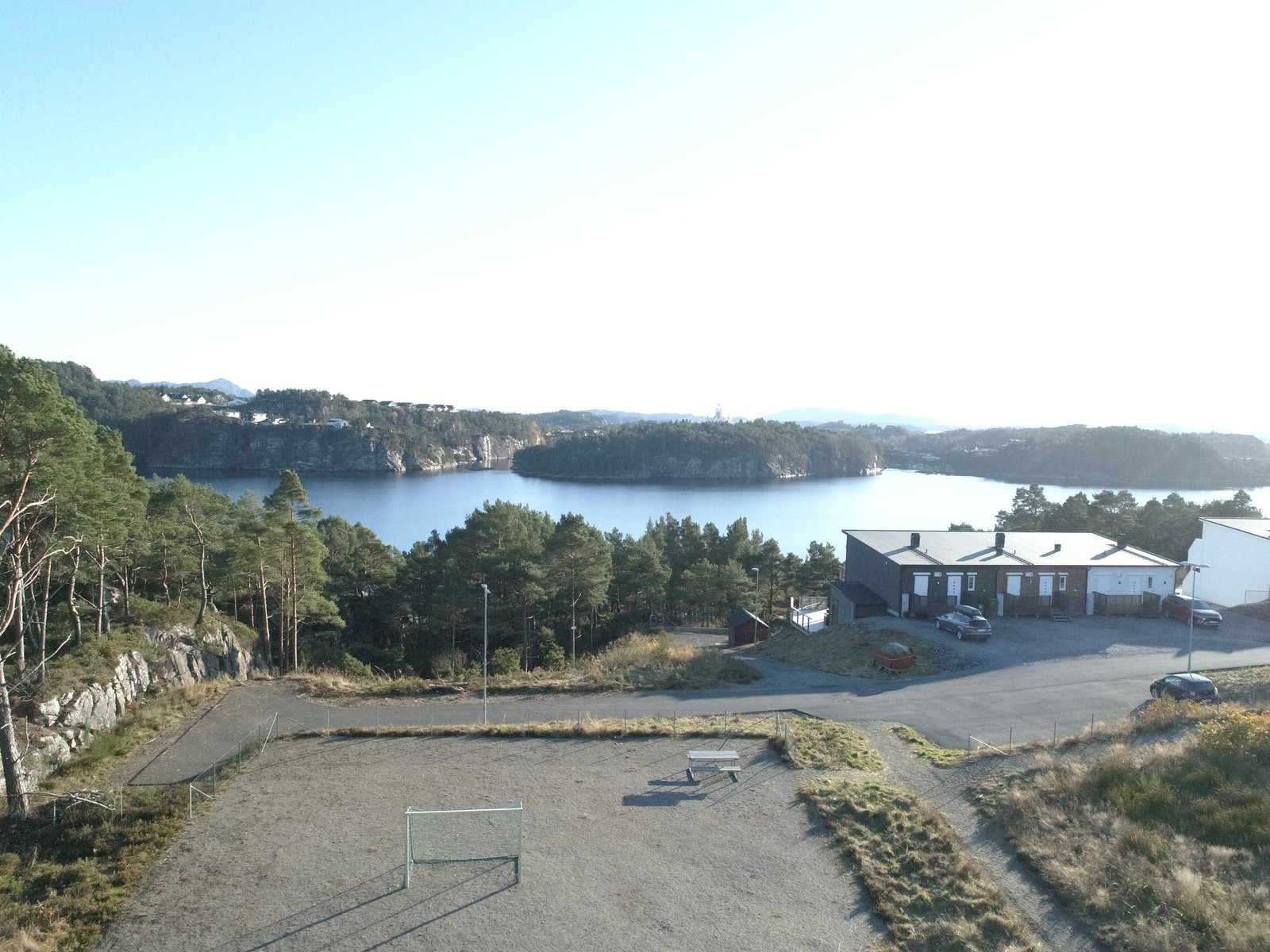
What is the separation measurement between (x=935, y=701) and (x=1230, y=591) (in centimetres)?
1930

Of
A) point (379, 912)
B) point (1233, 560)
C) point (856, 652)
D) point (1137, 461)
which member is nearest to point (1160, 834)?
point (379, 912)

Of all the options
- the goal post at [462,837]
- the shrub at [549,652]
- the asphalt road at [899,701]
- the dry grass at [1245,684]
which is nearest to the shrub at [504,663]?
the shrub at [549,652]

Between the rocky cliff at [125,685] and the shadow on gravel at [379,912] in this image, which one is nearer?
the shadow on gravel at [379,912]

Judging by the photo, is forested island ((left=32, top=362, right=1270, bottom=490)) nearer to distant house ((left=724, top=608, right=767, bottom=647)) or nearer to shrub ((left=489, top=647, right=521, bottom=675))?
distant house ((left=724, top=608, right=767, bottom=647))

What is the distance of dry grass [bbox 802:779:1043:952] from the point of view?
8281mm

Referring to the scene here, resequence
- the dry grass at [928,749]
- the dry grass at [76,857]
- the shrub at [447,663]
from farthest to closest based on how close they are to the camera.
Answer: the shrub at [447,663] < the dry grass at [928,749] < the dry grass at [76,857]

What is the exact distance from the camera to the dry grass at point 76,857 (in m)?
8.50

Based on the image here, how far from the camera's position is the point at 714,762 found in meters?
13.0

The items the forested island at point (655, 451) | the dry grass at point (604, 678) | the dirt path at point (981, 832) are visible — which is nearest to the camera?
the dirt path at point (981, 832)

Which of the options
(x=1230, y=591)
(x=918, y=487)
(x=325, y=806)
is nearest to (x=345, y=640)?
(x=325, y=806)

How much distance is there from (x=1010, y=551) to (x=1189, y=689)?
11.4m

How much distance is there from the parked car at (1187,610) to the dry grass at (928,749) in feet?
51.6

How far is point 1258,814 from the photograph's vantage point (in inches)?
392

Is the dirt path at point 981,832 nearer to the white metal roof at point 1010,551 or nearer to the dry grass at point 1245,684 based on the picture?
the dry grass at point 1245,684
